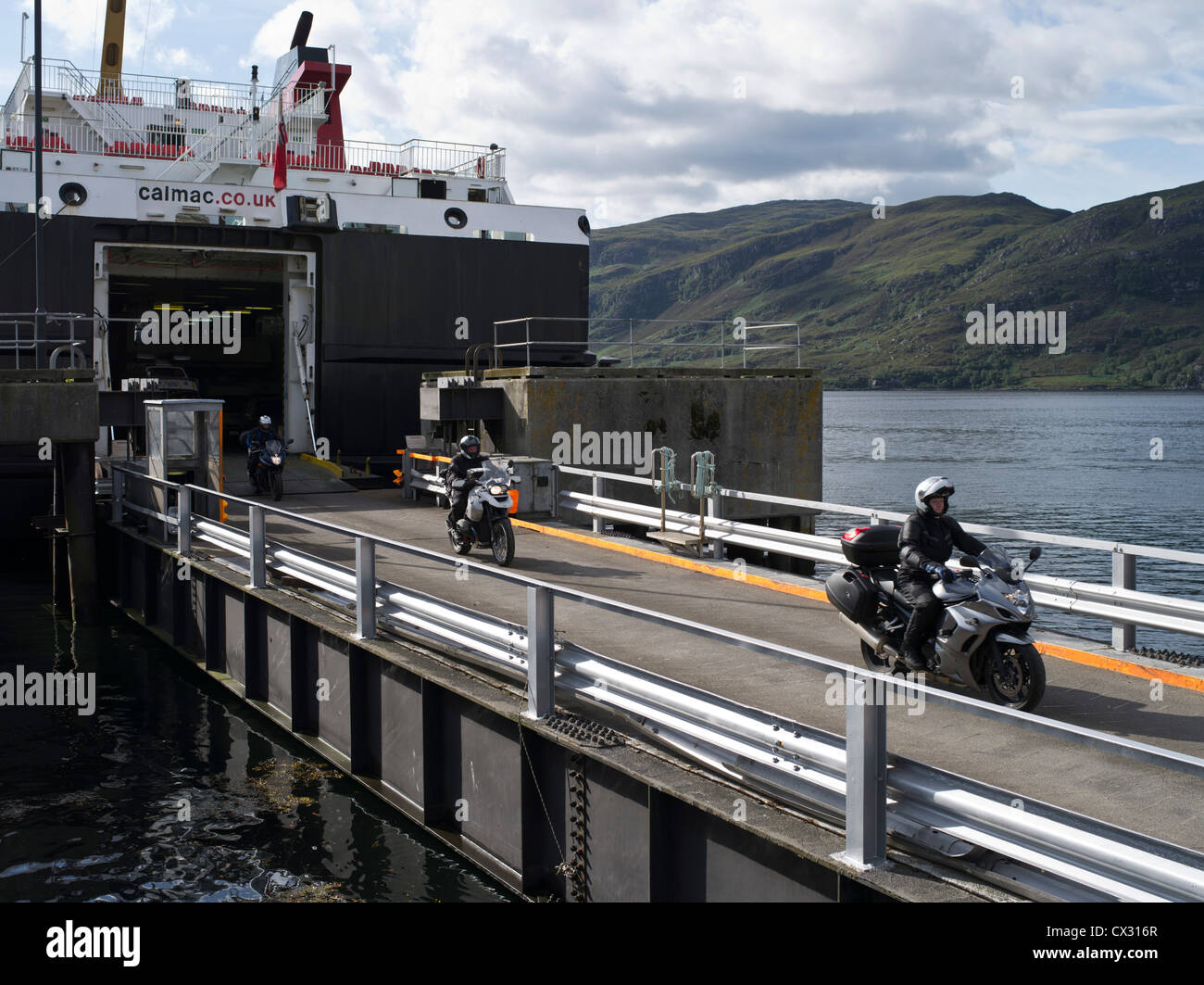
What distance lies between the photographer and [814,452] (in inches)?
976

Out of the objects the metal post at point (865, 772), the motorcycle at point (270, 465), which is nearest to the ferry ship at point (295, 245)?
the motorcycle at point (270, 465)

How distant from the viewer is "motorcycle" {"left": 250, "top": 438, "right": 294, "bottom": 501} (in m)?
22.3

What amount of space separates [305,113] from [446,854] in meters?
30.0

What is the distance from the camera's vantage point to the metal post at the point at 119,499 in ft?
64.3

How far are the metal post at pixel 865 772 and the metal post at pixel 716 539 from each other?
971cm

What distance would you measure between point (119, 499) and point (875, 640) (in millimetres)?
14299

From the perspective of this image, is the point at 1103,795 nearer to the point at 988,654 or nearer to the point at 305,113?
the point at 988,654

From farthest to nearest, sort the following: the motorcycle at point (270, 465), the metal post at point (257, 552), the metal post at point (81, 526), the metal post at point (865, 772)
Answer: the motorcycle at point (270, 465), the metal post at point (81, 526), the metal post at point (257, 552), the metal post at point (865, 772)

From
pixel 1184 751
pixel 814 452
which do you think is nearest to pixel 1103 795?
pixel 1184 751

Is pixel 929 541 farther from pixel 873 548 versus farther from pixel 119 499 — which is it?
pixel 119 499

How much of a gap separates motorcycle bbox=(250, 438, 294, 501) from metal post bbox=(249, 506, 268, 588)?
9268 millimetres

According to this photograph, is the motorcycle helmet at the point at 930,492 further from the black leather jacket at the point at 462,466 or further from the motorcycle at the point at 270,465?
the motorcycle at the point at 270,465

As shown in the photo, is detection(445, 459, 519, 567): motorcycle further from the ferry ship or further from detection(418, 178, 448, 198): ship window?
detection(418, 178, 448, 198): ship window
